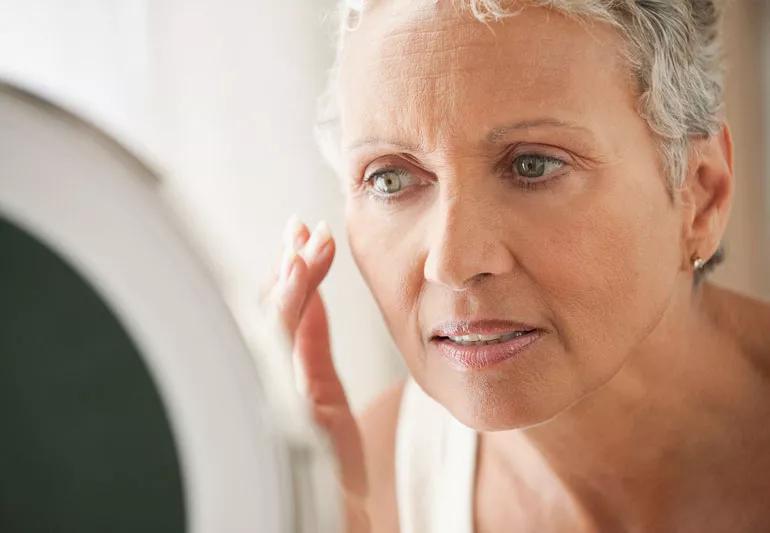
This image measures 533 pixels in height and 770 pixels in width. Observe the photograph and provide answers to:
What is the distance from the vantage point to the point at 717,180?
67 centimetres

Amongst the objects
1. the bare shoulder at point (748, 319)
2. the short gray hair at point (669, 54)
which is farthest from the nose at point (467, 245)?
the bare shoulder at point (748, 319)

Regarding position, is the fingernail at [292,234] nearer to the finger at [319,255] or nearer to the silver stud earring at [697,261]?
the finger at [319,255]

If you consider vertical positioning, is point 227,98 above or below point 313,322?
above

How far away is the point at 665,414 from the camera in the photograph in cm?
73

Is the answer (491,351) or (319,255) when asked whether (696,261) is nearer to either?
(491,351)

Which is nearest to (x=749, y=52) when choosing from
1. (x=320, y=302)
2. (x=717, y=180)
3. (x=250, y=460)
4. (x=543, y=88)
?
(x=717, y=180)

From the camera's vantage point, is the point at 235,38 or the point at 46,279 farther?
the point at 235,38

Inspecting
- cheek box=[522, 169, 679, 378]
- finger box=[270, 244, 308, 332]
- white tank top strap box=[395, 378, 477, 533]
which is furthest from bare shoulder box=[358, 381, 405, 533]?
cheek box=[522, 169, 679, 378]

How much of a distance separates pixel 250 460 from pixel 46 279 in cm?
→ 14

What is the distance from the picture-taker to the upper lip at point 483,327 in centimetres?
61

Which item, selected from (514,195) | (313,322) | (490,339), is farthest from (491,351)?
(313,322)

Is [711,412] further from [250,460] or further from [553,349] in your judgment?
[250,460]

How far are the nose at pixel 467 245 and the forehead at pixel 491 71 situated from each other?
5cm

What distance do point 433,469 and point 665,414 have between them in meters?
0.22
